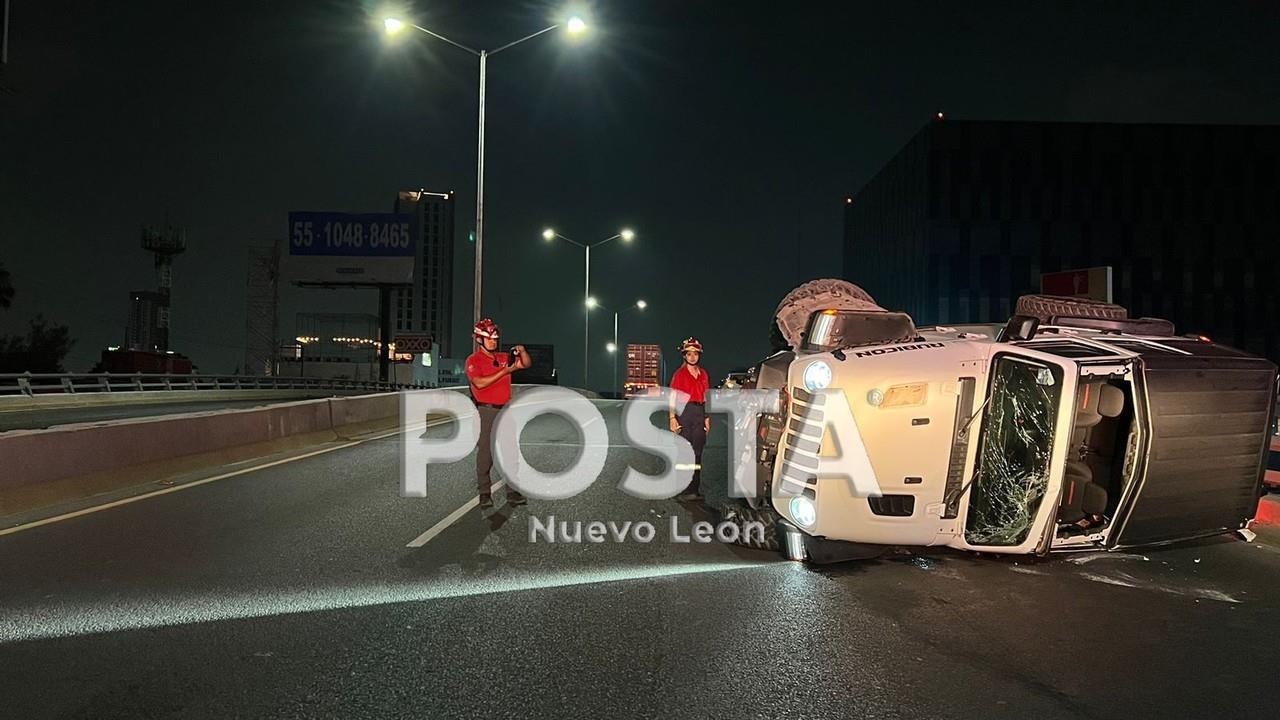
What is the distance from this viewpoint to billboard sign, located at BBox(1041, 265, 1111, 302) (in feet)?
61.9

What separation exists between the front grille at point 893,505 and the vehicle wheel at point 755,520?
121 cm

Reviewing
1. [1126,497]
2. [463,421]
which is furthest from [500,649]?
[463,421]

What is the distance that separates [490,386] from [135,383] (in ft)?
108

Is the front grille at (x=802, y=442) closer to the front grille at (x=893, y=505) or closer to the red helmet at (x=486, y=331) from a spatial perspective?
the front grille at (x=893, y=505)

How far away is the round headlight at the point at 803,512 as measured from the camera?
598 cm

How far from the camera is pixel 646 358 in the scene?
235 feet

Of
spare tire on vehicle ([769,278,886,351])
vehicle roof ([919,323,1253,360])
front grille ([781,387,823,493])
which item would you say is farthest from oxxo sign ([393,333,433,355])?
vehicle roof ([919,323,1253,360])

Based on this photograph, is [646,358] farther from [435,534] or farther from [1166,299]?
[435,534]

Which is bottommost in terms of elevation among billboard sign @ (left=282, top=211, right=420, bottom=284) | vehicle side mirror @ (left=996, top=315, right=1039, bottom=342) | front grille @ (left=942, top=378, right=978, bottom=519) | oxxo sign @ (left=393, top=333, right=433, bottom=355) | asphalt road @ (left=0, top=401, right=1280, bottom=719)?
asphalt road @ (left=0, top=401, right=1280, bottom=719)

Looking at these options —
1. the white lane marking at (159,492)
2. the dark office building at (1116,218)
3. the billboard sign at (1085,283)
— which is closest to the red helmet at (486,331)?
the white lane marking at (159,492)

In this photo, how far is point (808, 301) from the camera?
12.2 meters

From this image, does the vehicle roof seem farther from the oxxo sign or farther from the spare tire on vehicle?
the oxxo sign

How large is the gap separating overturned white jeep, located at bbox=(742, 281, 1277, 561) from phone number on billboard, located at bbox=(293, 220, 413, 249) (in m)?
58.9

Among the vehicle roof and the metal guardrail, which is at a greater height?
the vehicle roof
